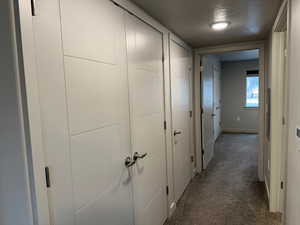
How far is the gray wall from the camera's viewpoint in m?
6.83

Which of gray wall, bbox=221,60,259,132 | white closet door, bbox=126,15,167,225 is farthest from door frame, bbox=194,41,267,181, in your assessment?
gray wall, bbox=221,60,259,132

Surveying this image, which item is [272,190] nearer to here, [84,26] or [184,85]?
[184,85]

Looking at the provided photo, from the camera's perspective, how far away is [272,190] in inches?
97.4

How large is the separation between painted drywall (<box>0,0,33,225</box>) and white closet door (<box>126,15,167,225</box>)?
922mm

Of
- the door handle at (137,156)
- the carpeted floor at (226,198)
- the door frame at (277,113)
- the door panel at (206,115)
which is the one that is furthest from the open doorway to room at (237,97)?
the door handle at (137,156)

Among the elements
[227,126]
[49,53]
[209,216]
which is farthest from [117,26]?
[227,126]

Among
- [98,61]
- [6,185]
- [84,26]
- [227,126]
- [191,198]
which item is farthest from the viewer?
[227,126]

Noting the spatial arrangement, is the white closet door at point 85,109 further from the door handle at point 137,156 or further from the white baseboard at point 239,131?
the white baseboard at point 239,131

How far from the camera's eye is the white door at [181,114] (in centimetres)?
271

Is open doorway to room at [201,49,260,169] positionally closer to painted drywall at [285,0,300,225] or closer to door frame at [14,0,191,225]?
painted drywall at [285,0,300,225]

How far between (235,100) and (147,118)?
19.0 feet

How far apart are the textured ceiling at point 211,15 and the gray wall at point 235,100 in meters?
4.15

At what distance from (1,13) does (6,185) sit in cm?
74

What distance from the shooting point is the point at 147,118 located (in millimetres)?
2006
